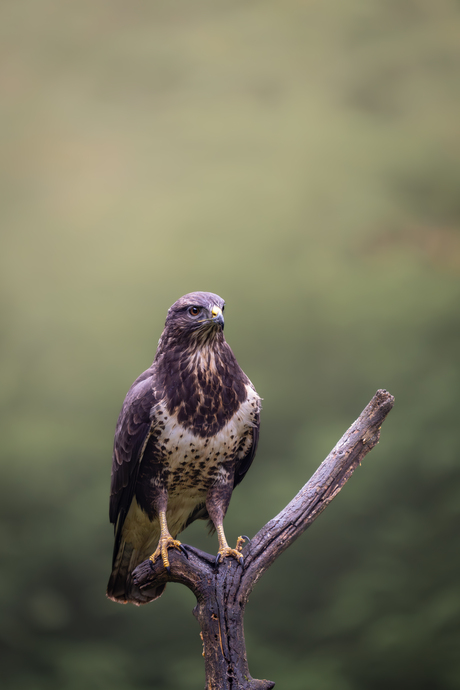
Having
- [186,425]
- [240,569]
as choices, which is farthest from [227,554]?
[186,425]

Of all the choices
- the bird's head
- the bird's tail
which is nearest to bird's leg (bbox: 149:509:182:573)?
the bird's tail

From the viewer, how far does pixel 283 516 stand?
2654 mm

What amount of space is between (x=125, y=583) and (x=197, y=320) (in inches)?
55.0

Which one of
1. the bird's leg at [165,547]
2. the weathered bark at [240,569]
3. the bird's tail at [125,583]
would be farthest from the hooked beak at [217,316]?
the bird's tail at [125,583]

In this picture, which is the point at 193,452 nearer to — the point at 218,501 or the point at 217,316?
the point at 218,501

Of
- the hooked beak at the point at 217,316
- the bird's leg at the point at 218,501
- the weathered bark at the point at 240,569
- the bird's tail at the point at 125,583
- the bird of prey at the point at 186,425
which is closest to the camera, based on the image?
the weathered bark at the point at 240,569

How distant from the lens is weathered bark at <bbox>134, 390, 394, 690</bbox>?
8.04ft

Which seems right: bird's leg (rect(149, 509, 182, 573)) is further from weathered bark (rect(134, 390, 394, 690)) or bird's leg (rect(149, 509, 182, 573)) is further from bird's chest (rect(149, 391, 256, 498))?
bird's chest (rect(149, 391, 256, 498))

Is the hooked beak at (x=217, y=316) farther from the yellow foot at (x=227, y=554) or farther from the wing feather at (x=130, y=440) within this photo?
the yellow foot at (x=227, y=554)

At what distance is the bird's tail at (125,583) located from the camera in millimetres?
3064

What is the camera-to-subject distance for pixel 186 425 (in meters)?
2.66

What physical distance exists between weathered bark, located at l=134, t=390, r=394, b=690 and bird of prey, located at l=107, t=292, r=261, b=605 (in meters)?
0.08

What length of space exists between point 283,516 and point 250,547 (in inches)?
7.5

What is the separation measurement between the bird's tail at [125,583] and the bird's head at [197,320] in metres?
1.11
